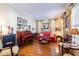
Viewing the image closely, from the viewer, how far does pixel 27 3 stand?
2082 millimetres

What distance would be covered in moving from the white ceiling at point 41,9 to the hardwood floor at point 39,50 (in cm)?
59

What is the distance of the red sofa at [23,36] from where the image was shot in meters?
2.16

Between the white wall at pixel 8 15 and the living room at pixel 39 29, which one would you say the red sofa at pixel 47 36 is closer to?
the living room at pixel 39 29

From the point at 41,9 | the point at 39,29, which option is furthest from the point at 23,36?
the point at 41,9

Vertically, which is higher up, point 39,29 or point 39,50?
point 39,29

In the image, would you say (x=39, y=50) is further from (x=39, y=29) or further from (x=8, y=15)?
(x=8, y=15)

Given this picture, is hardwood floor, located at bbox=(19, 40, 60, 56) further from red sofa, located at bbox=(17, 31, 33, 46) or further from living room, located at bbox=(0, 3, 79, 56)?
red sofa, located at bbox=(17, 31, 33, 46)

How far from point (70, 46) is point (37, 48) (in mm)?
638

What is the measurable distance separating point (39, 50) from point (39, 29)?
0.41 meters

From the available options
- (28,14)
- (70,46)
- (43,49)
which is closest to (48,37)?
(43,49)

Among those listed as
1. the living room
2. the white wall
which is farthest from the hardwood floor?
the white wall

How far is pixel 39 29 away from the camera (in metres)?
2.22

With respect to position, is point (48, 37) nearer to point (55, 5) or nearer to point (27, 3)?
point (55, 5)

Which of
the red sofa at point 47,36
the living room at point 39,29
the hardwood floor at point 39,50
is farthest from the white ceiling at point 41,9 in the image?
the hardwood floor at point 39,50
